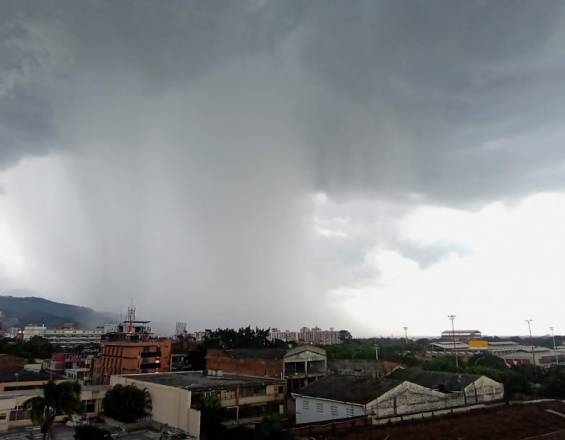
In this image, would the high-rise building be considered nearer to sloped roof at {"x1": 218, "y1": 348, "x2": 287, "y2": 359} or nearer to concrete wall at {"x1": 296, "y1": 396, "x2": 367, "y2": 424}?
sloped roof at {"x1": 218, "y1": 348, "x2": 287, "y2": 359}

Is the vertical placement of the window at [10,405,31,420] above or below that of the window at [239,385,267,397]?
below

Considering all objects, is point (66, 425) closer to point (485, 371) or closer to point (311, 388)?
point (311, 388)

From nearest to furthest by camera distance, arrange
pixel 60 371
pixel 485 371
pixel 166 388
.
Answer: pixel 166 388 → pixel 485 371 → pixel 60 371

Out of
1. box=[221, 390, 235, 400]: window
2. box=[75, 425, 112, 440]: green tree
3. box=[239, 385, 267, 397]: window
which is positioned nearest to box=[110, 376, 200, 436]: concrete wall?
box=[221, 390, 235, 400]: window

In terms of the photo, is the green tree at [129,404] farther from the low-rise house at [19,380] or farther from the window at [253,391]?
the low-rise house at [19,380]

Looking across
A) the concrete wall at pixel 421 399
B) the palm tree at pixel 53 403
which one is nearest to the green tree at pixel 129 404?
the palm tree at pixel 53 403

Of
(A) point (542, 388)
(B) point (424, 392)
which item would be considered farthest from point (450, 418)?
(A) point (542, 388)
